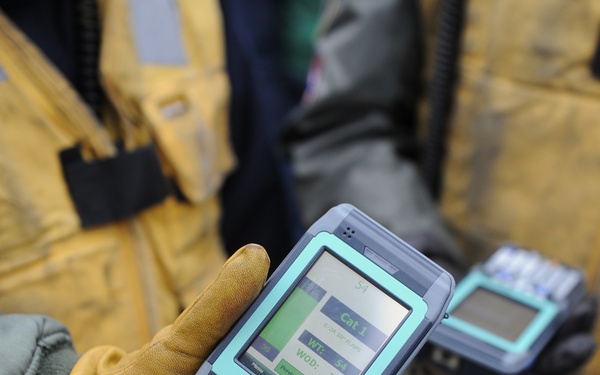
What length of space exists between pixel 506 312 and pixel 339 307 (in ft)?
1.04

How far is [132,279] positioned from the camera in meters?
0.82

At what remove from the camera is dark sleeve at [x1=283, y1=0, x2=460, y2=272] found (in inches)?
40.3

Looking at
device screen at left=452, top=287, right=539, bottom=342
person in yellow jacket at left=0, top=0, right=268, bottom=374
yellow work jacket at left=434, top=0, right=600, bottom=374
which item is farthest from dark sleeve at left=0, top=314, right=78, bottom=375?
yellow work jacket at left=434, top=0, right=600, bottom=374

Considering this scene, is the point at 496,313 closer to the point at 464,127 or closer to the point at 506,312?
the point at 506,312

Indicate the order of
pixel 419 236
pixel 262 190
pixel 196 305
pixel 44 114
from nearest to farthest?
1. pixel 196 305
2. pixel 44 114
3. pixel 419 236
4. pixel 262 190

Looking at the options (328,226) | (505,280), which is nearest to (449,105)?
(505,280)

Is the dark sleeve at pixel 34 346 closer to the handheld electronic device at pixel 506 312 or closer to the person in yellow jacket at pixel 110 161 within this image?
the person in yellow jacket at pixel 110 161

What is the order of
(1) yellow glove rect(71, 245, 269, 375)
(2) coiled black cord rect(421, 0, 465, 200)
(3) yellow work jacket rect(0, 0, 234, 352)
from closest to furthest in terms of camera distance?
(1) yellow glove rect(71, 245, 269, 375) → (3) yellow work jacket rect(0, 0, 234, 352) → (2) coiled black cord rect(421, 0, 465, 200)

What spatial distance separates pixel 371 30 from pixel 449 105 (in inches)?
6.8

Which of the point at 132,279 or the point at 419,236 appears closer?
the point at 132,279

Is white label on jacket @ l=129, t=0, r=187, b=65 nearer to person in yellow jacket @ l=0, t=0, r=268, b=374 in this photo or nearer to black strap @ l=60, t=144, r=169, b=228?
person in yellow jacket @ l=0, t=0, r=268, b=374

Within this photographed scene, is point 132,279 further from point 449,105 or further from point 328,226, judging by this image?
point 449,105

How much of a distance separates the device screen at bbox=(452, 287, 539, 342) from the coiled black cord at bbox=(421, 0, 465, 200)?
315mm

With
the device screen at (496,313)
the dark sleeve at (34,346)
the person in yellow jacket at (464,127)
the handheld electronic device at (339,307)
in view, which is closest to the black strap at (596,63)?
the person in yellow jacket at (464,127)
